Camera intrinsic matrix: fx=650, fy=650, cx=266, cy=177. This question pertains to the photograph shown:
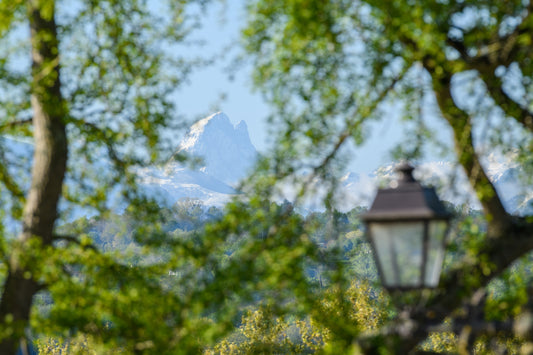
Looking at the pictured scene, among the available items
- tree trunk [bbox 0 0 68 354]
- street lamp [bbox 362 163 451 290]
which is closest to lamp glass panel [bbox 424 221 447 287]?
street lamp [bbox 362 163 451 290]

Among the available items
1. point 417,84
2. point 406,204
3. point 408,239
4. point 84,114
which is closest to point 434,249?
point 408,239

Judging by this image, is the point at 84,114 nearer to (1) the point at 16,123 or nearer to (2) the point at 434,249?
(1) the point at 16,123

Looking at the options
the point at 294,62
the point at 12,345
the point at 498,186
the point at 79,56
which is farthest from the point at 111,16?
the point at 498,186

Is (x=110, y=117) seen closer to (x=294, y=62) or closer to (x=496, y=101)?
(x=294, y=62)

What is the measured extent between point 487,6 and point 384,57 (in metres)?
0.88

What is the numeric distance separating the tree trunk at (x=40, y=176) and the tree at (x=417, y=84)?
75.2 inches

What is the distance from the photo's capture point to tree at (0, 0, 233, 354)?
215 inches

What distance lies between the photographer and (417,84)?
5289mm

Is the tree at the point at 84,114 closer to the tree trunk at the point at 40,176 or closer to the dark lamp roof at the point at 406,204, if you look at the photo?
the tree trunk at the point at 40,176

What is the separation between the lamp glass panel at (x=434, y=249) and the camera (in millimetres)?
3551

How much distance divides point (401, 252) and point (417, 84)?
2.12 m

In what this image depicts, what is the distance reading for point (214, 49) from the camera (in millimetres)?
6039

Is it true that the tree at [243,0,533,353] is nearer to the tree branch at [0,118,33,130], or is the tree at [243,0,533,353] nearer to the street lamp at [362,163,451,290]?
the street lamp at [362,163,451,290]

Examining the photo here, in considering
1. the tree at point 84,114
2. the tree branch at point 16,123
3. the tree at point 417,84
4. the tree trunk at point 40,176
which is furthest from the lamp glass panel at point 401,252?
the tree branch at point 16,123
